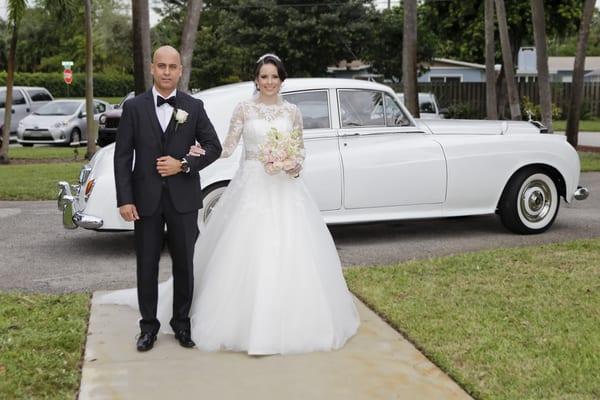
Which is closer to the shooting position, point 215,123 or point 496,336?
point 496,336

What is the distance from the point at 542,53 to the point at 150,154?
1461cm

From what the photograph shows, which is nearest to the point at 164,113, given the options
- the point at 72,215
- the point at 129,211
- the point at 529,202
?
the point at 129,211

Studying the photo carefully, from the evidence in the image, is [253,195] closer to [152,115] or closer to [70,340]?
[152,115]

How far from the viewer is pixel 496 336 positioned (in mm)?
5547

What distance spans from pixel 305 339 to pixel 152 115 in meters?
1.72

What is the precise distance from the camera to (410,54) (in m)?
17.5

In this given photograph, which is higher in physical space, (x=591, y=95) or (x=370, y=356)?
(x=591, y=95)

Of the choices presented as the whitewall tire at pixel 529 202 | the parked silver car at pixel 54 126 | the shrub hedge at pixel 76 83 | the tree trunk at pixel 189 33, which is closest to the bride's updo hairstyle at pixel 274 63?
the whitewall tire at pixel 529 202

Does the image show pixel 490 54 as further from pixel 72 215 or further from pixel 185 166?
pixel 185 166

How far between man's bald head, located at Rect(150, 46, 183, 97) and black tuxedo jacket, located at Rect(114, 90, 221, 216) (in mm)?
109

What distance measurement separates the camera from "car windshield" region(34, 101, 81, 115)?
80.2 feet

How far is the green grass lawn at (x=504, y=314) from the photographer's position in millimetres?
4820

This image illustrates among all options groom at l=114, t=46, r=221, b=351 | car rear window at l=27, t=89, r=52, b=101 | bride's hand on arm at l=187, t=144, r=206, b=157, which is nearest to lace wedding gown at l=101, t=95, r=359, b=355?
groom at l=114, t=46, r=221, b=351

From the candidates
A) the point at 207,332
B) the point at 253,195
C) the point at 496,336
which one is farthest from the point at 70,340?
the point at 496,336
